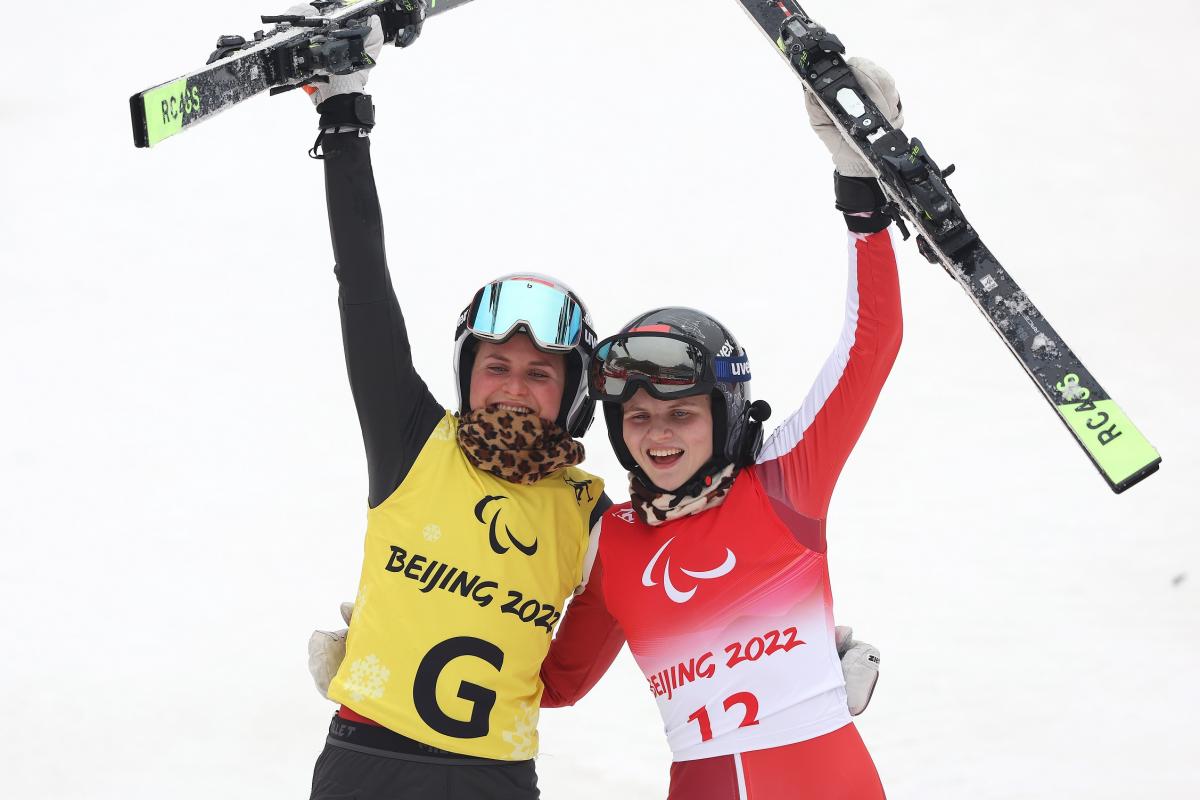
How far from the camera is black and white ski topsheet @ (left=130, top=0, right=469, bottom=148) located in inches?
134

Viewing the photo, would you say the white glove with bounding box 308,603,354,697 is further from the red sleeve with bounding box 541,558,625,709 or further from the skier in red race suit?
the skier in red race suit

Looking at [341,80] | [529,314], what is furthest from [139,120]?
[529,314]

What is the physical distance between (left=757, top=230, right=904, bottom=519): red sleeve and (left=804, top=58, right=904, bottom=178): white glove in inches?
7.3

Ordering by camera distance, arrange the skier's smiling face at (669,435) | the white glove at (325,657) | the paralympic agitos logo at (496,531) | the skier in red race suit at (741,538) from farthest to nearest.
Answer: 1. the white glove at (325,657)
2. the paralympic agitos logo at (496,531)
3. the skier's smiling face at (669,435)
4. the skier in red race suit at (741,538)

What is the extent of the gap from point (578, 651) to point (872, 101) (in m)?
1.85

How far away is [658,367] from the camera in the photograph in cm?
396

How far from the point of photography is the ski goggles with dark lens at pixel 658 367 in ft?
13.0

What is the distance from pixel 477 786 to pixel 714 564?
2.97 ft

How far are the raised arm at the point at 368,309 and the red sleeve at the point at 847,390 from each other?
3.46ft

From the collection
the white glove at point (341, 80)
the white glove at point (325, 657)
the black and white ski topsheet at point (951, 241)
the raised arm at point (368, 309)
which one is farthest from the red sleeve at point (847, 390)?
the white glove at point (341, 80)

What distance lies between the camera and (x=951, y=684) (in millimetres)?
6746

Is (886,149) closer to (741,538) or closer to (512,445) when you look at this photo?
(741,538)

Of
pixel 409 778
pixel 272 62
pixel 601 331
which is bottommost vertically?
pixel 409 778

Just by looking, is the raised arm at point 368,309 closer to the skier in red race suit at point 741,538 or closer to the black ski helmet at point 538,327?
the black ski helmet at point 538,327
